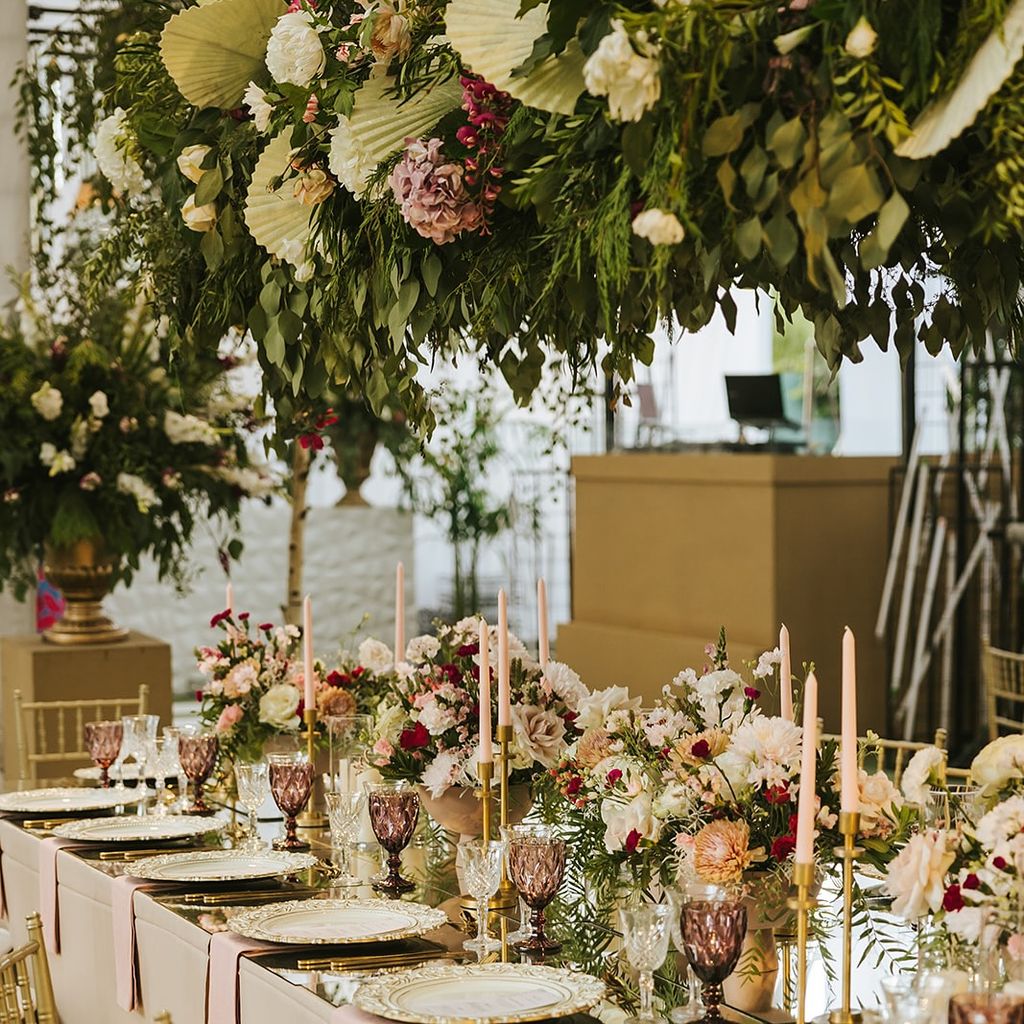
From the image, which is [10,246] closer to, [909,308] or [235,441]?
[235,441]

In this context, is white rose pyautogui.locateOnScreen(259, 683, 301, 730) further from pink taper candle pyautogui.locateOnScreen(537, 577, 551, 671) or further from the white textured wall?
the white textured wall

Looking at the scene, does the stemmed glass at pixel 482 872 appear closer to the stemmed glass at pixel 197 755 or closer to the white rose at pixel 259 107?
the white rose at pixel 259 107

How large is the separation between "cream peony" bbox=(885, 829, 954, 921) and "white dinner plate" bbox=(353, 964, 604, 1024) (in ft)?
1.24

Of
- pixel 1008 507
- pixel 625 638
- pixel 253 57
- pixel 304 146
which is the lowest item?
pixel 625 638

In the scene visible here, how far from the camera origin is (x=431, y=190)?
5.16 ft

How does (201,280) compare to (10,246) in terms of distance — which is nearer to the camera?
(201,280)

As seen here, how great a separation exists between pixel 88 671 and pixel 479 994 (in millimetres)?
3399

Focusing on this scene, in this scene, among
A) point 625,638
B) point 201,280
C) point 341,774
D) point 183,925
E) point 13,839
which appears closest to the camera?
point 201,280

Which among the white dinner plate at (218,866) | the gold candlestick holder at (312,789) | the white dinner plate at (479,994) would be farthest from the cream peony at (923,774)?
→ the gold candlestick holder at (312,789)

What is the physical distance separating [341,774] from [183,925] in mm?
431

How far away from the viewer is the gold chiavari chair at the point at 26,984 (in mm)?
2227

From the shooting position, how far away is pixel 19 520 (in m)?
4.86

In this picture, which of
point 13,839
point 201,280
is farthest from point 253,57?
point 13,839

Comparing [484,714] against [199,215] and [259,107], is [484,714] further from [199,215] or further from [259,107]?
[259,107]
